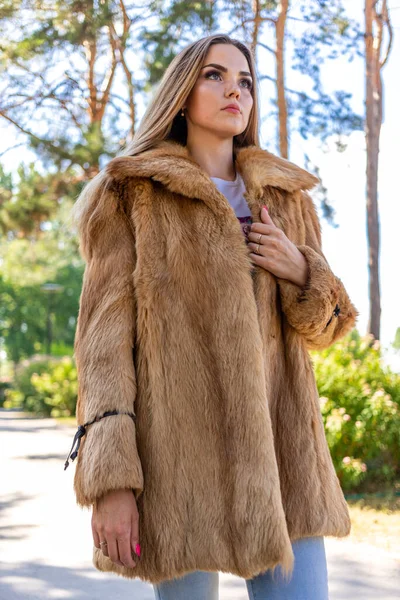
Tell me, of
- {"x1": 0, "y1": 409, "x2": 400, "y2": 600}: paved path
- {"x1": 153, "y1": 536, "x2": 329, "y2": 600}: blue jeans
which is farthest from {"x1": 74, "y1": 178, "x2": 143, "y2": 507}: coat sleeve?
{"x1": 0, "y1": 409, "x2": 400, "y2": 600}: paved path

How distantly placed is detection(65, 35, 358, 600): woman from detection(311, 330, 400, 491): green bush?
194 inches

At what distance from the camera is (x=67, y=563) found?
188 inches

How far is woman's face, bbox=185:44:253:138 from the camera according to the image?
233 cm

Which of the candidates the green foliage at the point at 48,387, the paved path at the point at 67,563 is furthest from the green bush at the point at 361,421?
the green foliage at the point at 48,387

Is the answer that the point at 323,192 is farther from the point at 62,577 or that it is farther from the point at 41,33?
the point at 62,577

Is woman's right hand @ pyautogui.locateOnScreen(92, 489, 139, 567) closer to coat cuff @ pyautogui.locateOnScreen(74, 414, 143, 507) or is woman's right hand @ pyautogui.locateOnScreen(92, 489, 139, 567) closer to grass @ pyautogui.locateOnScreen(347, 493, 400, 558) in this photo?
coat cuff @ pyautogui.locateOnScreen(74, 414, 143, 507)

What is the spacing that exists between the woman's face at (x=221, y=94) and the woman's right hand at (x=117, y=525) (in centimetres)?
112

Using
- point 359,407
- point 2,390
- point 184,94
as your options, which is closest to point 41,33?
point 359,407

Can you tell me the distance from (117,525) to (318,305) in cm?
79

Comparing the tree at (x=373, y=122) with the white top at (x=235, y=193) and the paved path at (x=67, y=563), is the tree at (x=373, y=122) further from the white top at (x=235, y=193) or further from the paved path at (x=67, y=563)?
the white top at (x=235, y=193)

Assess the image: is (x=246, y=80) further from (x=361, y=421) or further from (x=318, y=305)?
(x=361, y=421)

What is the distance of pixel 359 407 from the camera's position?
7.27 m

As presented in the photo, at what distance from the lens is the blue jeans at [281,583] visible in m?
1.91

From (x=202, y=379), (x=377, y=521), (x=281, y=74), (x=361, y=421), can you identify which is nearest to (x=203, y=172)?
(x=202, y=379)
